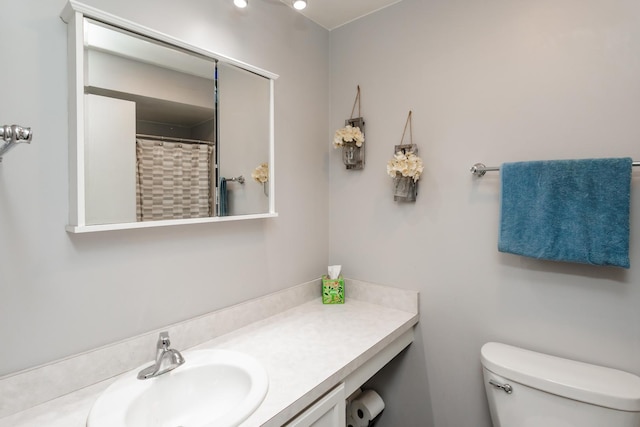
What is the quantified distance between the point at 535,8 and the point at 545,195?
767mm

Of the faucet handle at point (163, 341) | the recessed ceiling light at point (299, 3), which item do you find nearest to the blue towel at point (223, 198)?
the faucet handle at point (163, 341)

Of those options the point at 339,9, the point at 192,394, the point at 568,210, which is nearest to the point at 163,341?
the point at 192,394

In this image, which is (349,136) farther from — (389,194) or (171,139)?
(171,139)

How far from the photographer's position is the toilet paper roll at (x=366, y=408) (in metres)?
1.76

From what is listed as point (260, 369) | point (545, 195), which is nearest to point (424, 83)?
point (545, 195)

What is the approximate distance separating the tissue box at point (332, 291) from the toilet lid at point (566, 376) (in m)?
0.74

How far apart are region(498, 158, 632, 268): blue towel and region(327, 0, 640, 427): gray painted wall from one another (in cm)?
10

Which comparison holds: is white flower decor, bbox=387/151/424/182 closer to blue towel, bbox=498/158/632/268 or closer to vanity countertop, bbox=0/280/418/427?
blue towel, bbox=498/158/632/268

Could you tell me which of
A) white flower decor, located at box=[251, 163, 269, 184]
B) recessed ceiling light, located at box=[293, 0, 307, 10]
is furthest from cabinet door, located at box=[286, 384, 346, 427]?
recessed ceiling light, located at box=[293, 0, 307, 10]

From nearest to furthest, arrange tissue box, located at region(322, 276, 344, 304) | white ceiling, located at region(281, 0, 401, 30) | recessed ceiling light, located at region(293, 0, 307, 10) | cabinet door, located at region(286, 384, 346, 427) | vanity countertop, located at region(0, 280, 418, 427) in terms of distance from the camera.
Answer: vanity countertop, located at region(0, 280, 418, 427) → cabinet door, located at region(286, 384, 346, 427) → recessed ceiling light, located at region(293, 0, 307, 10) → white ceiling, located at region(281, 0, 401, 30) → tissue box, located at region(322, 276, 344, 304)

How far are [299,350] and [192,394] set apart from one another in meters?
0.40

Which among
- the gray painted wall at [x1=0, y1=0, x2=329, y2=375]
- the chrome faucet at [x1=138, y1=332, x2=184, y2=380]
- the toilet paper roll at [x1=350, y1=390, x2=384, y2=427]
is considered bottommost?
the toilet paper roll at [x1=350, y1=390, x2=384, y2=427]

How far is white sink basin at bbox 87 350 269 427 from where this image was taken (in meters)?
0.92

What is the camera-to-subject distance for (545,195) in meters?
1.27
